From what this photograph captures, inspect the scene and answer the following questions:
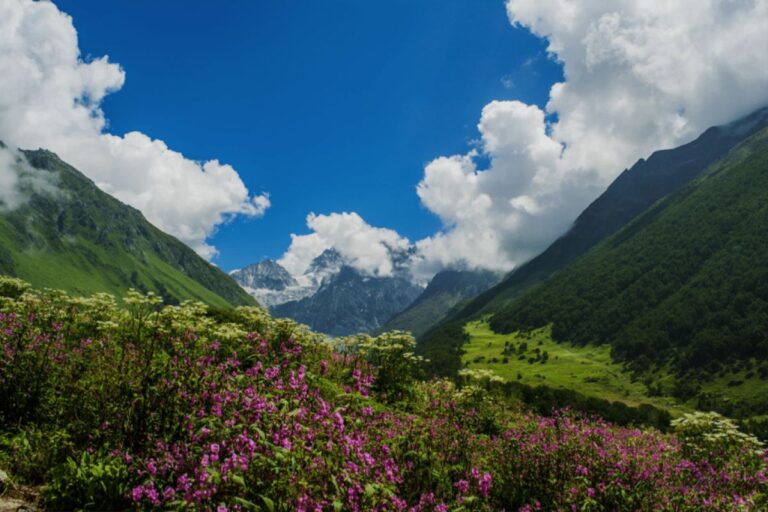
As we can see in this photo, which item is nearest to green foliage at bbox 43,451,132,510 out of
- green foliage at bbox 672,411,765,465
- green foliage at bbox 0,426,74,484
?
green foliage at bbox 0,426,74,484

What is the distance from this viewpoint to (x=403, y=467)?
22.4 feet

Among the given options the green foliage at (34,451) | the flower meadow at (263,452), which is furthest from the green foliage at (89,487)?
the green foliage at (34,451)

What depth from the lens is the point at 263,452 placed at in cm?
568

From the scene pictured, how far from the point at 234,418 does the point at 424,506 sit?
287cm

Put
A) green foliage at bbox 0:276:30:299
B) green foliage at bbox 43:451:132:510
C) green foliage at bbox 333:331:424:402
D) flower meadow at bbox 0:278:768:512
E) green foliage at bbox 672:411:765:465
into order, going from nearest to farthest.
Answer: flower meadow at bbox 0:278:768:512 < green foliage at bbox 43:451:132:510 < green foliage at bbox 672:411:765:465 < green foliage at bbox 333:331:424:402 < green foliage at bbox 0:276:30:299

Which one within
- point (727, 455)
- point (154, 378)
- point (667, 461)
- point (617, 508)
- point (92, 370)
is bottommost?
point (727, 455)

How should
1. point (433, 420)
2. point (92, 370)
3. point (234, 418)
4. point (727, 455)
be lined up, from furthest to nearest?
1. point (727, 455)
2. point (433, 420)
3. point (92, 370)
4. point (234, 418)

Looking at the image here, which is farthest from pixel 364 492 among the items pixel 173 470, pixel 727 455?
pixel 727 455

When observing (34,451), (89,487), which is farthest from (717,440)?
(34,451)

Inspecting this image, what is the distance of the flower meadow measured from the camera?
215 inches

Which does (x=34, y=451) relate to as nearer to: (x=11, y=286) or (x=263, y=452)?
(x=263, y=452)

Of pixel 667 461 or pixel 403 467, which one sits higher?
pixel 403 467

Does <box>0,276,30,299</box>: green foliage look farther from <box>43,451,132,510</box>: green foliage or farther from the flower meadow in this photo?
<box>43,451,132,510</box>: green foliage

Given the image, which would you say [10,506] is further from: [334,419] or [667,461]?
[667,461]
